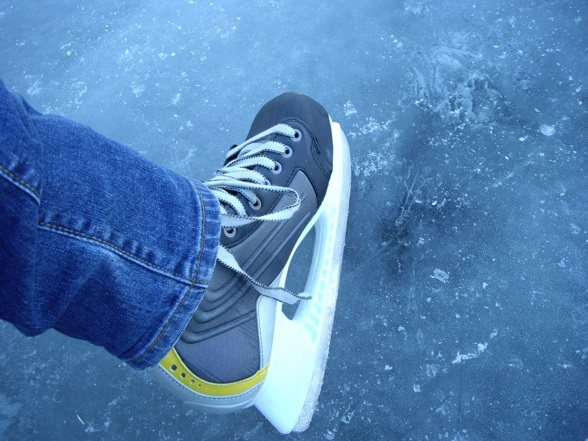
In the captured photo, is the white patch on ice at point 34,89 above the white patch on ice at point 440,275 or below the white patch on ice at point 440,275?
above

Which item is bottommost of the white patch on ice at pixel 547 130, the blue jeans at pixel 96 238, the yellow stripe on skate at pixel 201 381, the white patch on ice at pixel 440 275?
the white patch on ice at pixel 440 275

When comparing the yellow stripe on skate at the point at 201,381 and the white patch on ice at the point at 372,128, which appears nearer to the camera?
the yellow stripe on skate at the point at 201,381

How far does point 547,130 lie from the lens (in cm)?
80

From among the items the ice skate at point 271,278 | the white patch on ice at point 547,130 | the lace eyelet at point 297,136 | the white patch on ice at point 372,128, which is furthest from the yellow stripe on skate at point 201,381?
the white patch on ice at point 547,130

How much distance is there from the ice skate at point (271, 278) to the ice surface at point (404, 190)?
0.05 m

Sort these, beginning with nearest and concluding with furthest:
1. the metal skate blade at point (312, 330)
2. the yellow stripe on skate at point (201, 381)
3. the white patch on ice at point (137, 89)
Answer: the yellow stripe on skate at point (201, 381) < the metal skate blade at point (312, 330) < the white patch on ice at point (137, 89)

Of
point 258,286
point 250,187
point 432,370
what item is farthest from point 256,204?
point 432,370

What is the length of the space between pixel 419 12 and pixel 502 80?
0.84ft

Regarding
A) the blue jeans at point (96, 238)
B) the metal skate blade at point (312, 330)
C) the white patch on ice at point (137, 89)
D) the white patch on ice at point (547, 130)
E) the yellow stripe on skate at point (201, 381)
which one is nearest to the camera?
the blue jeans at point (96, 238)

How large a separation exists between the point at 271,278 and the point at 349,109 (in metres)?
0.42

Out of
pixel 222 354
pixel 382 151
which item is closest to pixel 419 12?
pixel 382 151

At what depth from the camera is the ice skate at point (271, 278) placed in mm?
573

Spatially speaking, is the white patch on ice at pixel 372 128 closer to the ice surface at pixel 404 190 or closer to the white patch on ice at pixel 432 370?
the ice surface at pixel 404 190

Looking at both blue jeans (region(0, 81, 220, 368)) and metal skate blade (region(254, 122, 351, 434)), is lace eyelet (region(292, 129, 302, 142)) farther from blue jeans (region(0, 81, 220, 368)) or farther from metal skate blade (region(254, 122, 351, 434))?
blue jeans (region(0, 81, 220, 368))
